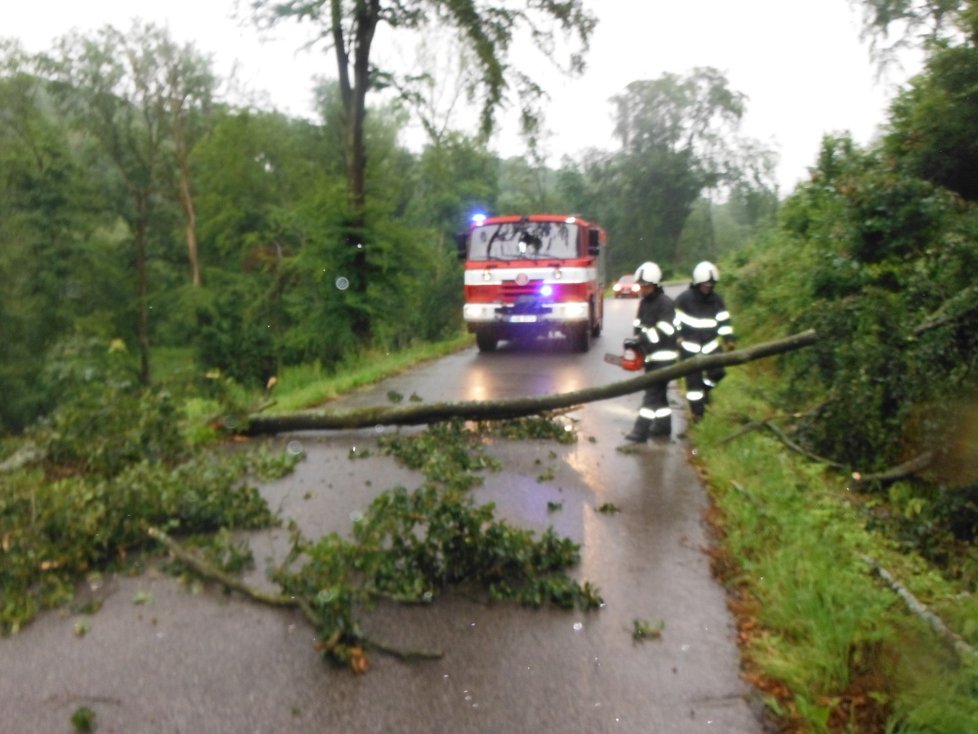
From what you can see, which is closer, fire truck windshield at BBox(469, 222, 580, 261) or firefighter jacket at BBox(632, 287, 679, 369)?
firefighter jacket at BBox(632, 287, 679, 369)

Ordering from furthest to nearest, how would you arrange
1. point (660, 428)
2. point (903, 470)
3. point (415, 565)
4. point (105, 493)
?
point (660, 428) → point (903, 470) → point (105, 493) → point (415, 565)

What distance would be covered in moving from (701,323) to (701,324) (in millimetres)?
10

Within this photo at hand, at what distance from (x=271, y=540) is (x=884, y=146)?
1269 centimetres

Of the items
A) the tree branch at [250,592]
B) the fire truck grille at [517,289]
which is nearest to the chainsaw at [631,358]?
the tree branch at [250,592]

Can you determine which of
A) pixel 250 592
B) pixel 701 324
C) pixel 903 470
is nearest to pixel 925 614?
pixel 250 592

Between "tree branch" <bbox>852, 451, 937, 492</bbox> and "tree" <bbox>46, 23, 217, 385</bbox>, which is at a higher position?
"tree" <bbox>46, 23, 217, 385</bbox>

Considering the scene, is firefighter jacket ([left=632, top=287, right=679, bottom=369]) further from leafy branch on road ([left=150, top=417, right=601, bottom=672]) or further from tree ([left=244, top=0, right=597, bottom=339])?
tree ([left=244, top=0, right=597, bottom=339])

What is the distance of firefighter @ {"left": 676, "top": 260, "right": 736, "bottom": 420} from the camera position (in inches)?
378

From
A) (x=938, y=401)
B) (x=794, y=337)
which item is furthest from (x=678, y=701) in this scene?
(x=794, y=337)

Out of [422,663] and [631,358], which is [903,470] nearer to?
[631,358]

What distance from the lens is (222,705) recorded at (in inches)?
156

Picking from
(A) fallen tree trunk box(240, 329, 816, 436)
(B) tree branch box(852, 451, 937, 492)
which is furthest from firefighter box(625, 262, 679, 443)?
(B) tree branch box(852, 451, 937, 492)

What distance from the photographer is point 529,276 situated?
17.1 m

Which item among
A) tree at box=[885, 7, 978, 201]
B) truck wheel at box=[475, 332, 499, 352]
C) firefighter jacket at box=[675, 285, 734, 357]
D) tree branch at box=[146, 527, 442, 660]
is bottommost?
truck wheel at box=[475, 332, 499, 352]
